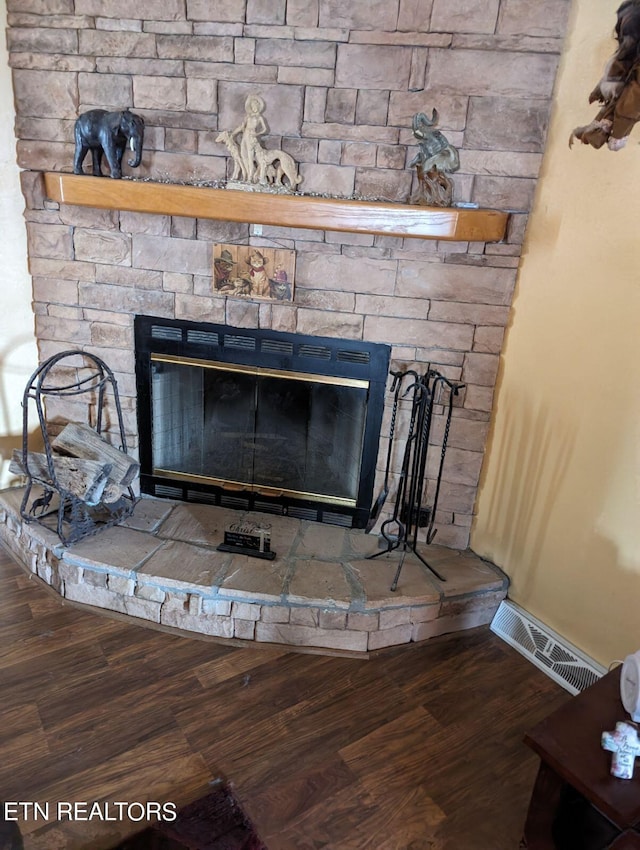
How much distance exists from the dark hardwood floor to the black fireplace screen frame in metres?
0.63

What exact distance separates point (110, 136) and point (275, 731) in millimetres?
2016

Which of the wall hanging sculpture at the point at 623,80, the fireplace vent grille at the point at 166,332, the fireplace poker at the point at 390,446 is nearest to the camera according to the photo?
the wall hanging sculpture at the point at 623,80

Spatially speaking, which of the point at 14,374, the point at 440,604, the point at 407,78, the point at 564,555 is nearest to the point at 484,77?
the point at 407,78

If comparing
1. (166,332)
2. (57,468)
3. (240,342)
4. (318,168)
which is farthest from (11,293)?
(318,168)

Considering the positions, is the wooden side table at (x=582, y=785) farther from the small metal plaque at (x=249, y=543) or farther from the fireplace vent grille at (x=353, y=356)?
the fireplace vent grille at (x=353, y=356)

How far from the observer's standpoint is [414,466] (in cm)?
224

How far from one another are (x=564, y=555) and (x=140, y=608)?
4.93 ft

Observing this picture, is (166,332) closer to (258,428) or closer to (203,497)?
(258,428)

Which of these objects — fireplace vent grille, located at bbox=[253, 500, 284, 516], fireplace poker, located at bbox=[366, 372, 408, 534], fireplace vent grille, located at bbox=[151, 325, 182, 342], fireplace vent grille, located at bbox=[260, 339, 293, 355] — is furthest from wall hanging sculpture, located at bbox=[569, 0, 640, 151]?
fireplace vent grille, located at bbox=[253, 500, 284, 516]

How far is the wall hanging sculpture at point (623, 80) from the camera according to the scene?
97 cm

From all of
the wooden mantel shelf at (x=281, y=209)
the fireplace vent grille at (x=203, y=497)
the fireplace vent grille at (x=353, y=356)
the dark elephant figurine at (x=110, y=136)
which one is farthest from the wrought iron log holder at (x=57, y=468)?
the fireplace vent grille at (x=353, y=356)

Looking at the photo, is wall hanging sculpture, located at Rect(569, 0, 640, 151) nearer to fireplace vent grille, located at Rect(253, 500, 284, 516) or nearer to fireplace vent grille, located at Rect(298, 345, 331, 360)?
fireplace vent grille, located at Rect(298, 345, 331, 360)

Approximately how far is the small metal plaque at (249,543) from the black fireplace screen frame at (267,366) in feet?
0.86

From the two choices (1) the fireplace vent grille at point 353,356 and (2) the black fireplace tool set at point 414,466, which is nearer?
(2) the black fireplace tool set at point 414,466
